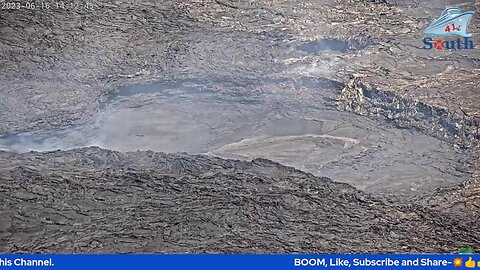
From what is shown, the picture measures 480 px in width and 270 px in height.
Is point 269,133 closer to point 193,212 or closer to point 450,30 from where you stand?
point 193,212

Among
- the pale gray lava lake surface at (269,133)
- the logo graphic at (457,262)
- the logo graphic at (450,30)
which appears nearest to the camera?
the logo graphic at (457,262)

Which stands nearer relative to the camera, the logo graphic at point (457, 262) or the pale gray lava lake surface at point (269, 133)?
the logo graphic at point (457, 262)

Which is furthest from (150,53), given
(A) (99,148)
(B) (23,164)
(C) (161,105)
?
(B) (23,164)

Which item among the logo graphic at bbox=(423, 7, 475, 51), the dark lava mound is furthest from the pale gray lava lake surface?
the logo graphic at bbox=(423, 7, 475, 51)

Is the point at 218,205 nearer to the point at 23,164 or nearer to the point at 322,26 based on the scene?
the point at 23,164

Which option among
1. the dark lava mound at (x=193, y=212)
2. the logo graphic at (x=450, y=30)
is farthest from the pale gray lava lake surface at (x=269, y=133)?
the logo graphic at (x=450, y=30)

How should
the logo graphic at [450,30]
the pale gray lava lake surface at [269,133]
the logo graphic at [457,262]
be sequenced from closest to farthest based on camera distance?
the logo graphic at [457,262] < the pale gray lava lake surface at [269,133] < the logo graphic at [450,30]

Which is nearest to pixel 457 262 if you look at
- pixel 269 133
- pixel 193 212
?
pixel 193 212

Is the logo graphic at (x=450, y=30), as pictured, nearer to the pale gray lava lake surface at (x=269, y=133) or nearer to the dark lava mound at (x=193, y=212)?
the pale gray lava lake surface at (x=269, y=133)
